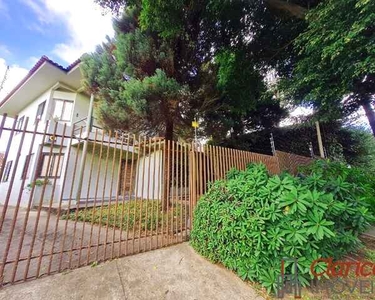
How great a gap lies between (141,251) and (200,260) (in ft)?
3.72

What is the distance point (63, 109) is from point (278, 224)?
42.3 feet

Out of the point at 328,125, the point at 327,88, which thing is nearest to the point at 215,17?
the point at 327,88

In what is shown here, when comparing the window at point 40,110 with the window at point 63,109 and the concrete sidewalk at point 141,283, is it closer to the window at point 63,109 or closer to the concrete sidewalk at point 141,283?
the window at point 63,109


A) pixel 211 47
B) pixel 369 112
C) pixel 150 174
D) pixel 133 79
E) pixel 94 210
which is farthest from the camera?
pixel 369 112

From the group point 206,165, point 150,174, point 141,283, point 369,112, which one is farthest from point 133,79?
point 369,112

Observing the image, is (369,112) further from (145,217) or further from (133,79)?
(145,217)

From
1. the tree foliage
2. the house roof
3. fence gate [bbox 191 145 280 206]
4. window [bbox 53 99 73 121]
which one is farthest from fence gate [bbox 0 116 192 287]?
window [bbox 53 99 73 121]

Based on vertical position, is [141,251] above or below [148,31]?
below

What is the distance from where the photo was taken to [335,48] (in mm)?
4598

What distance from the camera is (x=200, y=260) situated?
10.8 feet

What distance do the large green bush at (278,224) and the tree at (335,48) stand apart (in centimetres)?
378

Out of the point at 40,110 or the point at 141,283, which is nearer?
the point at 141,283

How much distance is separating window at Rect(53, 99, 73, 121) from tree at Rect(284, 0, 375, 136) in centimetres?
1197

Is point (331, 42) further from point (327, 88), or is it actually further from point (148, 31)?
point (148, 31)
